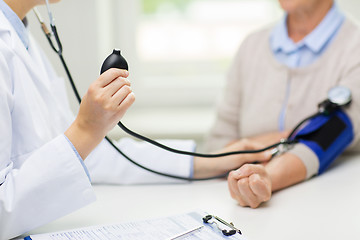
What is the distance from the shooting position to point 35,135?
0.83m

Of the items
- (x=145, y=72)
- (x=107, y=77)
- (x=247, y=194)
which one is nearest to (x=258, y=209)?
(x=247, y=194)

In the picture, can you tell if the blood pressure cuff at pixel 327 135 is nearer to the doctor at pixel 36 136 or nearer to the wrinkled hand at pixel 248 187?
the wrinkled hand at pixel 248 187

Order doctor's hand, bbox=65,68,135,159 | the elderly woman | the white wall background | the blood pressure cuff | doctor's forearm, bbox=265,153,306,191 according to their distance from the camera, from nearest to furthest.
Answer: doctor's hand, bbox=65,68,135,159
doctor's forearm, bbox=265,153,306,191
the blood pressure cuff
the elderly woman
the white wall background

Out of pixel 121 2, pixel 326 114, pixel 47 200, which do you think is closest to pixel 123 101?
pixel 47 200

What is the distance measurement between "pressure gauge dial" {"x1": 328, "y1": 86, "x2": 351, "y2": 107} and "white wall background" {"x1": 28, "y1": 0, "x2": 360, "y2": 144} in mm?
655

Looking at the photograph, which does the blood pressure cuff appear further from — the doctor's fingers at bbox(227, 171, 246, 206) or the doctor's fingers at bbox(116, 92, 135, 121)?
the doctor's fingers at bbox(116, 92, 135, 121)

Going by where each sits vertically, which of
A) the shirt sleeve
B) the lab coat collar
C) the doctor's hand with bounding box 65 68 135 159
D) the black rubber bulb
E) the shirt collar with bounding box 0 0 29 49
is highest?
the shirt collar with bounding box 0 0 29 49

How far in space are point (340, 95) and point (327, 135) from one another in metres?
0.12

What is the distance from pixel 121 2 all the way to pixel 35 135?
1198 millimetres

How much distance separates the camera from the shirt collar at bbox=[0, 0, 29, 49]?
2.88ft

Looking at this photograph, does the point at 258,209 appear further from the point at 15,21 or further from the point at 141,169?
the point at 15,21

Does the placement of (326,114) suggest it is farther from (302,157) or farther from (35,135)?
(35,135)

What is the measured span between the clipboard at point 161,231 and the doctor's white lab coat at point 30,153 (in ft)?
0.15

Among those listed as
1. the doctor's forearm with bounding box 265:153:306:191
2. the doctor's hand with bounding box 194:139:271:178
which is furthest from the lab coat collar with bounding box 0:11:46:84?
the doctor's forearm with bounding box 265:153:306:191
